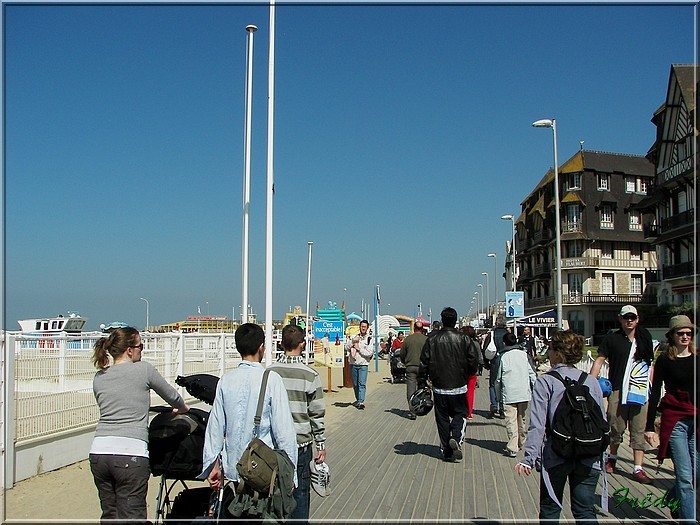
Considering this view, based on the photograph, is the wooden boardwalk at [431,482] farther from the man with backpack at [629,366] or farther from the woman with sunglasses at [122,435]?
the woman with sunglasses at [122,435]

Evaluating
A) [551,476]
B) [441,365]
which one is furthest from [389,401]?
[551,476]

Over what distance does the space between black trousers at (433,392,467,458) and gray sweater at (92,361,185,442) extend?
16.6ft

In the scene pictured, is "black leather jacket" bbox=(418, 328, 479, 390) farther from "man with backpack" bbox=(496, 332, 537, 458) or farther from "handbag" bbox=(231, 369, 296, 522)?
"handbag" bbox=(231, 369, 296, 522)

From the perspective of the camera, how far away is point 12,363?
8.03 m

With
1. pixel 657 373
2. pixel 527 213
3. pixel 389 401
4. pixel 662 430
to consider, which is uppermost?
pixel 527 213

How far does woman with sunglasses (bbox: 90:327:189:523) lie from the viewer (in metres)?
4.71

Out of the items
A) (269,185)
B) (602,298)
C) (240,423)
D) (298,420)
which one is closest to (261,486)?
(240,423)

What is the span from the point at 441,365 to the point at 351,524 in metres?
3.39

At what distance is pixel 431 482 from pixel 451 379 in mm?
1615

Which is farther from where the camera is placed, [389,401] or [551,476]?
[389,401]

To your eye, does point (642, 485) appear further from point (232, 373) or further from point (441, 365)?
point (232, 373)

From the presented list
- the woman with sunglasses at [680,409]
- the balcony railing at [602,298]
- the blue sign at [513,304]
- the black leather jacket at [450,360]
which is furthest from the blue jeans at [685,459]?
the balcony railing at [602,298]

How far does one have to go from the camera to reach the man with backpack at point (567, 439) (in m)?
4.86

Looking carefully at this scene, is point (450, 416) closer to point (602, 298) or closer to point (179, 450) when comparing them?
point (179, 450)
